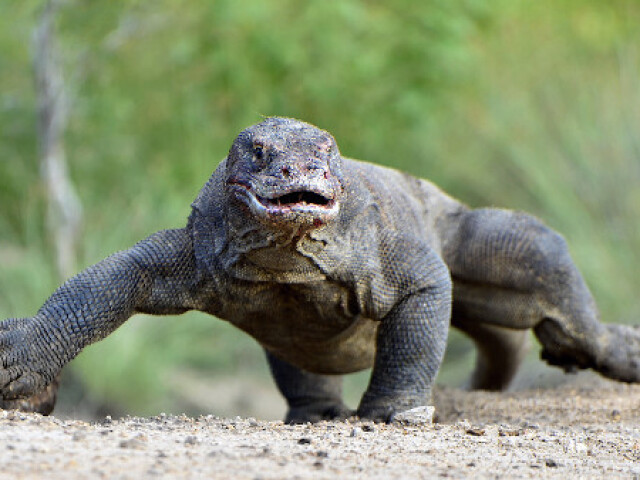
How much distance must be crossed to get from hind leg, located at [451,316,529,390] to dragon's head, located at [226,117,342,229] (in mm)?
2686

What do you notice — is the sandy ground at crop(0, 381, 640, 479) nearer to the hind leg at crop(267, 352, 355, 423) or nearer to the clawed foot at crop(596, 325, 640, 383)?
the clawed foot at crop(596, 325, 640, 383)

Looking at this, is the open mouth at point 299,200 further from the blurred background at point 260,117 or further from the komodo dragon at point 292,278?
the blurred background at point 260,117

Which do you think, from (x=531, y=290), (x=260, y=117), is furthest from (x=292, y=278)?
(x=260, y=117)

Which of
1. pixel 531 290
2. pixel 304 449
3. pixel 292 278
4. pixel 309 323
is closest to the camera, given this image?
pixel 304 449

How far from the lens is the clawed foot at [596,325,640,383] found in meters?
7.17

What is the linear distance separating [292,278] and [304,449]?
143cm

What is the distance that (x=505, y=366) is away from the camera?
325 inches

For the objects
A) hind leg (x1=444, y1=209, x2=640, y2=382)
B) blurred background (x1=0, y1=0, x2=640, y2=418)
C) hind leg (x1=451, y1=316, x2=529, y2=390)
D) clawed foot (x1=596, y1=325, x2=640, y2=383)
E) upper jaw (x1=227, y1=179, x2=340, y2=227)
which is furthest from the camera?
blurred background (x1=0, y1=0, x2=640, y2=418)

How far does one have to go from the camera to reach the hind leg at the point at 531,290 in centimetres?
689

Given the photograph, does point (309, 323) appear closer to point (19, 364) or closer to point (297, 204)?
point (297, 204)

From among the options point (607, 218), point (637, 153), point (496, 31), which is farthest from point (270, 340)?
point (496, 31)

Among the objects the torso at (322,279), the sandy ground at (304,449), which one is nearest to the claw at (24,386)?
the sandy ground at (304,449)

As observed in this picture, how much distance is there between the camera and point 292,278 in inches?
214

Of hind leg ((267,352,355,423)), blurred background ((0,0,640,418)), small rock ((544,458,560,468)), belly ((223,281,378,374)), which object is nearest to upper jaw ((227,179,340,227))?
belly ((223,281,378,374))
